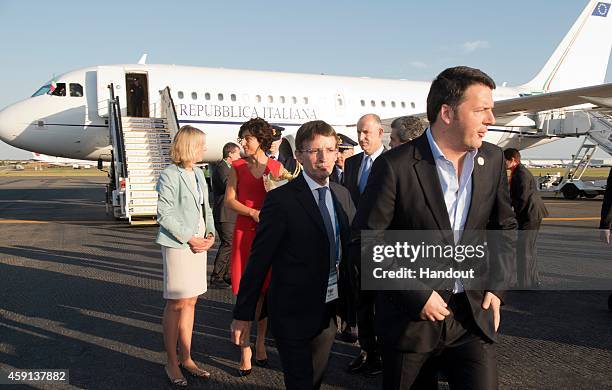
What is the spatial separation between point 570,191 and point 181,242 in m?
20.8

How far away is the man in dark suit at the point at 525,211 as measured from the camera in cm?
605

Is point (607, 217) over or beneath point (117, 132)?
beneath

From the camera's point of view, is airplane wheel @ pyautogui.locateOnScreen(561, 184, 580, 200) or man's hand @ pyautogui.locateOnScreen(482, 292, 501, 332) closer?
man's hand @ pyautogui.locateOnScreen(482, 292, 501, 332)

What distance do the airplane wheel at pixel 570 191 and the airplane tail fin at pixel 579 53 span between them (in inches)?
200

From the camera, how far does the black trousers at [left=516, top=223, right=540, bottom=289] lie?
616 cm

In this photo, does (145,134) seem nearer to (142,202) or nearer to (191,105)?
(191,105)

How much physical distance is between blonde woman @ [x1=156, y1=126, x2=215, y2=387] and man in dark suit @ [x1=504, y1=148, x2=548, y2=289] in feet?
12.7

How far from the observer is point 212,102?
52.2 ft

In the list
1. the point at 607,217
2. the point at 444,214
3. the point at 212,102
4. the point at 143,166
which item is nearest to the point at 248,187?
the point at 444,214

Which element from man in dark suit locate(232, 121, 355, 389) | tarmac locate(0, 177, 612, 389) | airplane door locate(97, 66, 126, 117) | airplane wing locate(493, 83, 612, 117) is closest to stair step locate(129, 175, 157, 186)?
tarmac locate(0, 177, 612, 389)

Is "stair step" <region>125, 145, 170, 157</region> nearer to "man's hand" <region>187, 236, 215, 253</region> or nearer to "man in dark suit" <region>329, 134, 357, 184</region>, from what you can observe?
"man in dark suit" <region>329, 134, 357, 184</region>

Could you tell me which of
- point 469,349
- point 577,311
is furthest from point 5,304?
point 577,311

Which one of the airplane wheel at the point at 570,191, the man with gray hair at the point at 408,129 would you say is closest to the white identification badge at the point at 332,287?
the man with gray hair at the point at 408,129

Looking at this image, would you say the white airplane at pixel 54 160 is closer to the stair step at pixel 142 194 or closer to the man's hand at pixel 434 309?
the stair step at pixel 142 194
